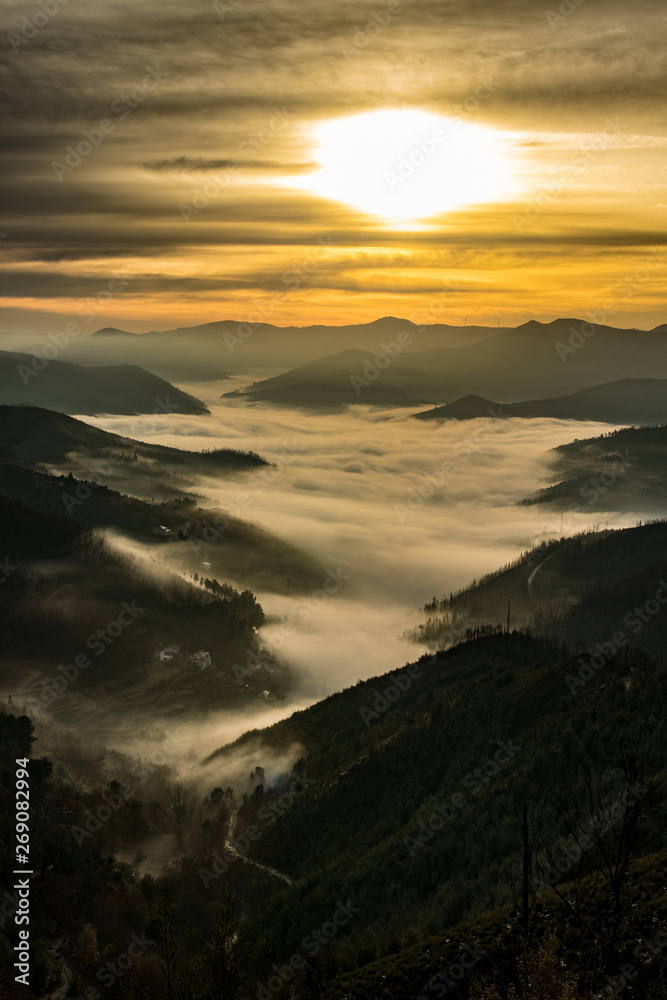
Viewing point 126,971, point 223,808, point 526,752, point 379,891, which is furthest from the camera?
point 223,808

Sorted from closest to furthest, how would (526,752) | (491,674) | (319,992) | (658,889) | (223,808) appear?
(658,889) → (319,992) → (526,752) → (491,674) → (223,808)

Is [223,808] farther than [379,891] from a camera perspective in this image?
Yes

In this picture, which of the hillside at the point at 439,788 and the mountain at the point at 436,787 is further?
the mountain at the point at 436,787

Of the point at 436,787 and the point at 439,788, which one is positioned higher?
the point at 436,787

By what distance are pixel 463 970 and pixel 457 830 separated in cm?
4072

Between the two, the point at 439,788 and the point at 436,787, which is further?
the point at 436,787

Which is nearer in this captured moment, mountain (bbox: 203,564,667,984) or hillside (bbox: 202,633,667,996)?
hillside (bbox: 202,633,667,996)

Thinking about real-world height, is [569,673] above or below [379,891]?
above

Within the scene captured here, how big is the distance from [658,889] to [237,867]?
77156 mm

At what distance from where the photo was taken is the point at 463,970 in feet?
167

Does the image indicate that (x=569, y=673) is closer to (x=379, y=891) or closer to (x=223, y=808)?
(x=379, y=891)

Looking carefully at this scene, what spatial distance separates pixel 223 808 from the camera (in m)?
144

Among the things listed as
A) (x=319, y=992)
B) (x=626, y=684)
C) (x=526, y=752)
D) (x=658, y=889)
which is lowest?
(x=319, y=992)

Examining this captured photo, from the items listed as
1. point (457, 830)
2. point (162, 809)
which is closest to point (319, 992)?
point (457, 830)
